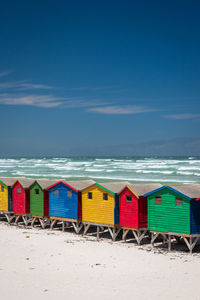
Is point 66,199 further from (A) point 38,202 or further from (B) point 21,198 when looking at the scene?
(B) point 21,198

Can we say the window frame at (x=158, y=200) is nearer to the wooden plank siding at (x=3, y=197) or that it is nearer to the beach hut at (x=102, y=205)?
the beach hut at (x=102, y=205)

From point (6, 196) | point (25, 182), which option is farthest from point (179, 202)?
point (6, 196)

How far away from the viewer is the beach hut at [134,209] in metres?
25.8

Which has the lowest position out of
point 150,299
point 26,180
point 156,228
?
point 150,299

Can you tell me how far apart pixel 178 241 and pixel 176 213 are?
123 inches

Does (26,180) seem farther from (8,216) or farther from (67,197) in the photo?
(67,197)

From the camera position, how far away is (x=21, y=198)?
106 ft

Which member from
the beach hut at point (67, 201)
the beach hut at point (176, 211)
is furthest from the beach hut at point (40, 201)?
the beach hut at point (176, 211)

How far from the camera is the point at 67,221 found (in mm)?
30844

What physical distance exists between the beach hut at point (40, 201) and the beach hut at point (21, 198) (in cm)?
38

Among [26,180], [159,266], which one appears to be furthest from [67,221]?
[159,266]

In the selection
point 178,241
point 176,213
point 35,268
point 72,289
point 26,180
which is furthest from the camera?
point 26,180

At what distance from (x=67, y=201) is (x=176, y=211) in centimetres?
843

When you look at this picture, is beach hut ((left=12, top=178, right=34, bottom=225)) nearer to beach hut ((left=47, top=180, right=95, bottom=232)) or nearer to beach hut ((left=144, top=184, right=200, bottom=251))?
beach hut ((left=47, top=180, right=95, bottom=232))
